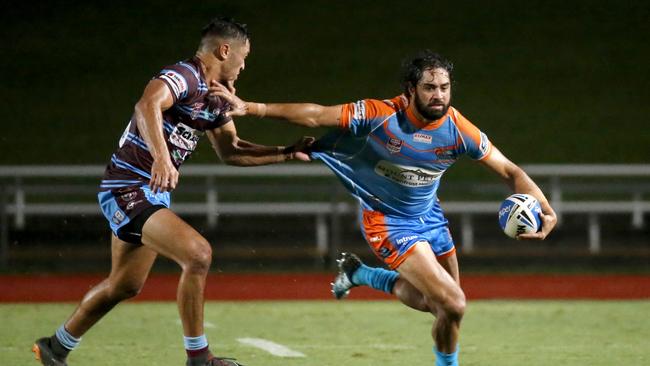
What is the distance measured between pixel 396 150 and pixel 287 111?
67 cm

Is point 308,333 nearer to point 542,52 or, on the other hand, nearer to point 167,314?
point 167,314

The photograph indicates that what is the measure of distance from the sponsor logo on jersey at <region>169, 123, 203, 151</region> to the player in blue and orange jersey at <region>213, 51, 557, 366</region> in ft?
0.88

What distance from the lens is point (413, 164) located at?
655 centimetres

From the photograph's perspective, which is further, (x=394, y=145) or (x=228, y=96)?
(x=394, y=145)

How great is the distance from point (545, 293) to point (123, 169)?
7034mm

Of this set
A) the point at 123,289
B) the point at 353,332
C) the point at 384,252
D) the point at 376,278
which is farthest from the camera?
the point at 353,332

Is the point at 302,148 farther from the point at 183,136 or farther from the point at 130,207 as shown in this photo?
the point at 130,207

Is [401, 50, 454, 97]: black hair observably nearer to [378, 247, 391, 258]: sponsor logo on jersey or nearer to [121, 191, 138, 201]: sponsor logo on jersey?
[378, 247, 391, 258]: sponsor logo on jersey

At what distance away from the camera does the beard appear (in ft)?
20.9

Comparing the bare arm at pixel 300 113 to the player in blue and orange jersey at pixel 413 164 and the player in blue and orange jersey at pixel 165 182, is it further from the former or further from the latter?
the player in blue and orange jersey at pixel 165 182

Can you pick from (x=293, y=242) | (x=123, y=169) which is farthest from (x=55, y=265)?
(x=123, y=169)

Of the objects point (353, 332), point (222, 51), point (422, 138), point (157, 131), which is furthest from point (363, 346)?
point (157, 131)

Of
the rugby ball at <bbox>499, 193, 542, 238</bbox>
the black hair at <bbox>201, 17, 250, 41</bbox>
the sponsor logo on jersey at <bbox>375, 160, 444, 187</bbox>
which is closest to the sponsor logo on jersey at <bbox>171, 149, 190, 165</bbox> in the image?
the black hair at <bbox>201, 17, 250, 41</bbox>

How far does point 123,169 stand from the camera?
6.20m
